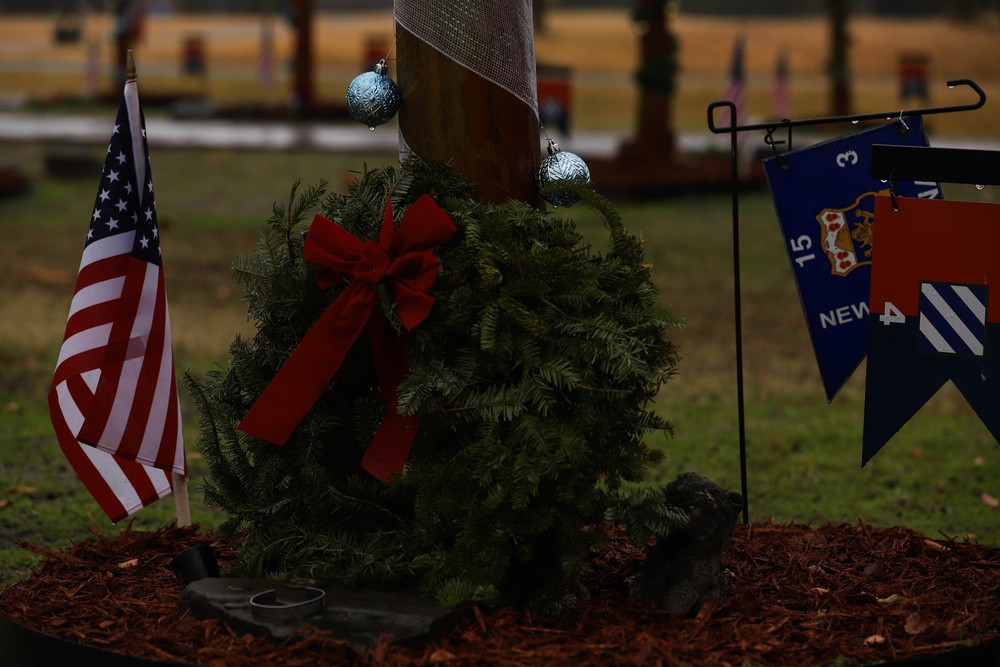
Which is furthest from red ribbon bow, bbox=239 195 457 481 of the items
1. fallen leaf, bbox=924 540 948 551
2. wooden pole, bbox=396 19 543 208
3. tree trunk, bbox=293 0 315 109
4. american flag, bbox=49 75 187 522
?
tree trunk, bbox=293 0 315 109

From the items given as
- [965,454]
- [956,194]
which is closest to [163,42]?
[956,194]

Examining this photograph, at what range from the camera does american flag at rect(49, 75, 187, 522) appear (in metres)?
4.52

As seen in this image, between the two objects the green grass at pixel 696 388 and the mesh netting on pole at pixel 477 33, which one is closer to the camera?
the mesh netting on pole at pixel 477 33

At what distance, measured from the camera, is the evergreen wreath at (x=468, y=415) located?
3668 mm

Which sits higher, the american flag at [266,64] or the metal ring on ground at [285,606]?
the metal ring on ground at [285,606]

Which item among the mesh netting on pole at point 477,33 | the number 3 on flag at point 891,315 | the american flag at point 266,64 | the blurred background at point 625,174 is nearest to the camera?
the mesh netting on pole at point 477,33

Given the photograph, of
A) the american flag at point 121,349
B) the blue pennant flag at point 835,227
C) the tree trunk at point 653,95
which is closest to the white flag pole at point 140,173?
the american flag at point 121,349

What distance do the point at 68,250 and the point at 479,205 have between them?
10228 mm

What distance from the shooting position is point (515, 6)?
4094 millimetres

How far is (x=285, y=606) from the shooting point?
3574mm

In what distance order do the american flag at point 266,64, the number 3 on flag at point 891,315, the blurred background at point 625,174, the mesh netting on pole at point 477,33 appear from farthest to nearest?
1. the american flag at point 266,64
2. the blurred background at point 625,174
3. the number 3 on flag at point 891,315
4. the mesh netting on pole at point 477,33

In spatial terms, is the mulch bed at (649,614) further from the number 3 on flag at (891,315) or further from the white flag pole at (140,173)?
the number 3 on flag at (891,315)

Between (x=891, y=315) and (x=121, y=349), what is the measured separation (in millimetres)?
2735

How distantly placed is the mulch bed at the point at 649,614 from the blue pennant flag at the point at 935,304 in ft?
2.03
